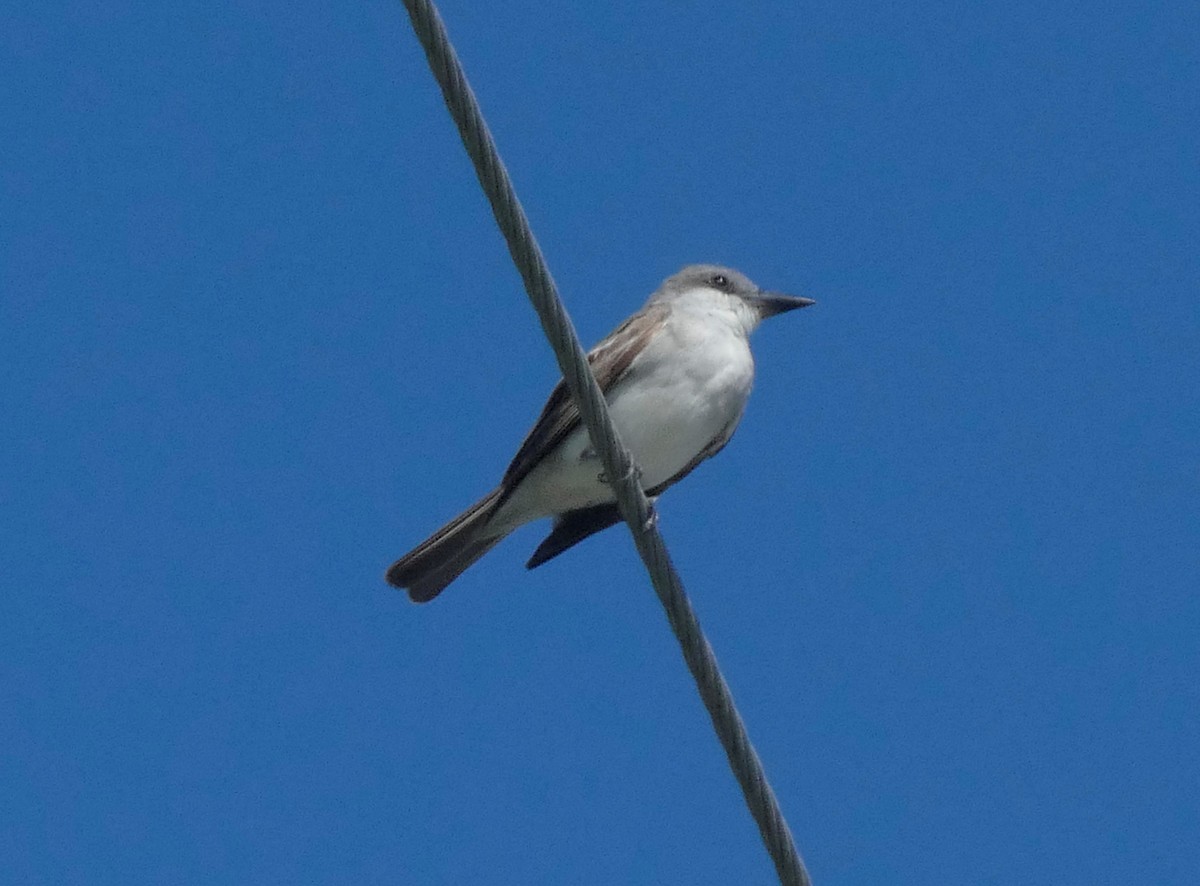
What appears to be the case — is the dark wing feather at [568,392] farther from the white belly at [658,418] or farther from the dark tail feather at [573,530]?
the dark tail feather at [573,530]

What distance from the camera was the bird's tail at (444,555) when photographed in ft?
25.2

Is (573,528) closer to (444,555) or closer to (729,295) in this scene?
(444,555)

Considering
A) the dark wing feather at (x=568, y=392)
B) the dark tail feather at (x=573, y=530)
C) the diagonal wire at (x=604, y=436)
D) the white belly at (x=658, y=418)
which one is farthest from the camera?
the dark tail feather at (x=573, y=530)

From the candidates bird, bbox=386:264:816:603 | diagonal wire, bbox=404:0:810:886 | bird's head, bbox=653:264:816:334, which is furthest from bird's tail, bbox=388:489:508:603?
diagonal wire, bbox=404:0:810:886

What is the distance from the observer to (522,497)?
7477 mm

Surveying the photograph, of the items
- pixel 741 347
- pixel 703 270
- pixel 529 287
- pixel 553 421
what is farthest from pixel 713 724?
pixel 703 270

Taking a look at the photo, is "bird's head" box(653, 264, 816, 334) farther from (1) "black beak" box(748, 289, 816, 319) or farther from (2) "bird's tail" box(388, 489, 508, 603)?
(2) "bird's tail" box(388, 489, 508, 603)

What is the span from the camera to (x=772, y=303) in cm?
829

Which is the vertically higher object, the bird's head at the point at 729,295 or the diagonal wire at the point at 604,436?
the bird's head at the point at 729,295

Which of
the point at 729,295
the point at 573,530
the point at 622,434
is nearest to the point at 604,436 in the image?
the point at 622,434

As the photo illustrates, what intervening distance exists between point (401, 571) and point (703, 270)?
6.46ft

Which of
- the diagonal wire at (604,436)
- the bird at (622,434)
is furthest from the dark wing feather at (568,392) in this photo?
the diagonal wire at (604,436)

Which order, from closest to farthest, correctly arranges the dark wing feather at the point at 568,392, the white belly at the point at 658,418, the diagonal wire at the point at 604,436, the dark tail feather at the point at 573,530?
the diagonal wire at the point at 604,436, the dark wing feather at the point at 568,392, the white belly at the point at 658,418, the dark tail feather at the point at 573,530

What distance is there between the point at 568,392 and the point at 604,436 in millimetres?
2308
